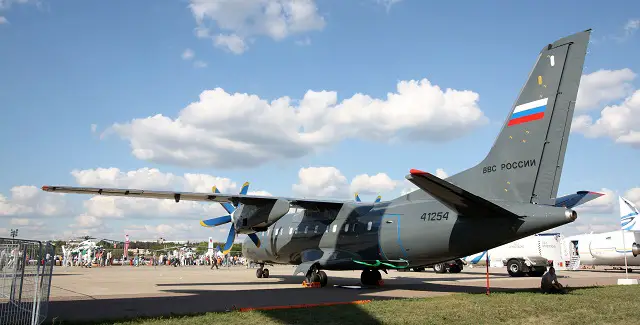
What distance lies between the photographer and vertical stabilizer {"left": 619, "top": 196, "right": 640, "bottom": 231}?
142ft

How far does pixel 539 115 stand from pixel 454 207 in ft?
12.3

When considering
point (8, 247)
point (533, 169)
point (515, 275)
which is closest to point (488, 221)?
point (533, 169)

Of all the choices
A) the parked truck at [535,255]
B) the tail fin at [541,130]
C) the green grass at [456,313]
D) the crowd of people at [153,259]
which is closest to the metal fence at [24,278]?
the green grass at [456,313]

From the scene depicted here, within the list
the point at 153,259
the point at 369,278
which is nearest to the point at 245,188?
the point at 369,278

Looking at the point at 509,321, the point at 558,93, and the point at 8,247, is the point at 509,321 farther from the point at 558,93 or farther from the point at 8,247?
the point at 8,247

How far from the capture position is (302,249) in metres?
22.9

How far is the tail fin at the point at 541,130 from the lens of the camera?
1375cm

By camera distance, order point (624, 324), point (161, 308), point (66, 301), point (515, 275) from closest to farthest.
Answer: point (624, 324), point (161, 308), point (66, 301), point (515, 275)

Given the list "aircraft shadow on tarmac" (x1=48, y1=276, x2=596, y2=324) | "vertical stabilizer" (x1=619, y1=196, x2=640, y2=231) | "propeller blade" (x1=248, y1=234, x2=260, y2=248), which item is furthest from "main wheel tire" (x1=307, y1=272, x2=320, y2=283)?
"vertical stabilizer" (x1=619, y1=196, x2=640, y2=231)

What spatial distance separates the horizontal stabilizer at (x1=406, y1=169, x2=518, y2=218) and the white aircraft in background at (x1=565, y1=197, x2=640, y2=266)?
2785 centimetres

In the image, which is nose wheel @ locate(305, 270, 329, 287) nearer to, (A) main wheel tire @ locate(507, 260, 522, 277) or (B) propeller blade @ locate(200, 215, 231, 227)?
(B) propeller blade @ locate(200, 215, 231, 227)

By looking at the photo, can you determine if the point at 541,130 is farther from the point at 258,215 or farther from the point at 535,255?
the point at 535,255

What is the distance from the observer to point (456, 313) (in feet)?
37.1

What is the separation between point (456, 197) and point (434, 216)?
2885 millimetres
